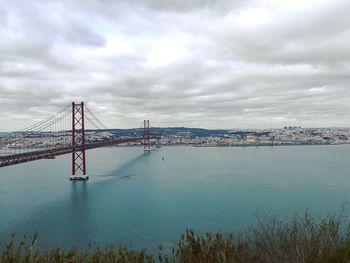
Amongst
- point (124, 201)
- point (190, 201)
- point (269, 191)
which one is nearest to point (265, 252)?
point (190, 201)

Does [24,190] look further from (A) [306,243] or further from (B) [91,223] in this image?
(A) [306,243]

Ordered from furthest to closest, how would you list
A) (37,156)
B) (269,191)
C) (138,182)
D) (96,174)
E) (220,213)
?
(96,174), (138,182), (269,191), (37,156), (220,213)

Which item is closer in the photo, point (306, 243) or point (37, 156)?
point (306, 243)

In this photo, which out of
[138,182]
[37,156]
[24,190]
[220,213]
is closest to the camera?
[220,213]

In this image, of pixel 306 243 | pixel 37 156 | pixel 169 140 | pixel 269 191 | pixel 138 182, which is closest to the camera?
A: pixel 306 243

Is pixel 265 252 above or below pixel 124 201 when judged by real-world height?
above

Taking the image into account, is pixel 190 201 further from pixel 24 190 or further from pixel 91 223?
pixel 24 190

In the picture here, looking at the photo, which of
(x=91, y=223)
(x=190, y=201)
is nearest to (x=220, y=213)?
(x=190, y=201)

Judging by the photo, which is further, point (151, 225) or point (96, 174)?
point (96, 174)

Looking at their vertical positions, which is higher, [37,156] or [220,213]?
[37,156]
